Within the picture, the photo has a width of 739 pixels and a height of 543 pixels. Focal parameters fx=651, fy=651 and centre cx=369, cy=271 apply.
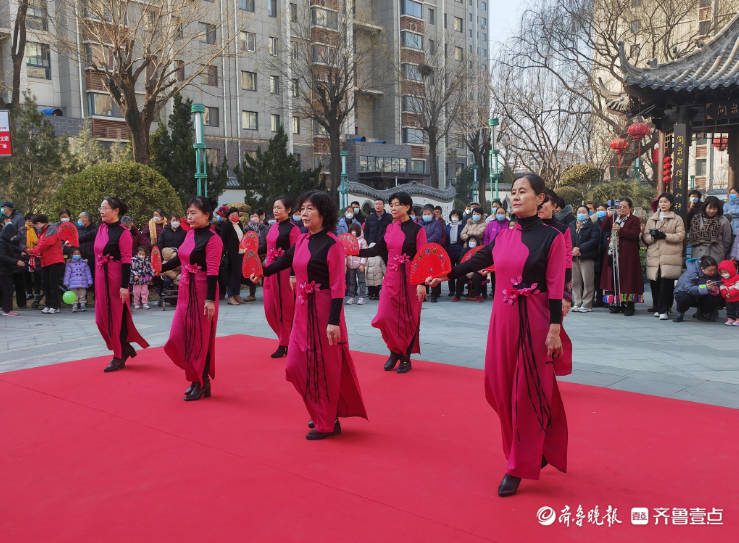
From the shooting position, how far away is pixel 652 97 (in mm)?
10477

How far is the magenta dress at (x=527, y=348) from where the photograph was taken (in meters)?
3.30

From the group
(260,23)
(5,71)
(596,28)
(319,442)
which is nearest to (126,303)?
(319,442)

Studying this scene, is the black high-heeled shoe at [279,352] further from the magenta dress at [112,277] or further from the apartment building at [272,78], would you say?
the apartment building at [272,78]

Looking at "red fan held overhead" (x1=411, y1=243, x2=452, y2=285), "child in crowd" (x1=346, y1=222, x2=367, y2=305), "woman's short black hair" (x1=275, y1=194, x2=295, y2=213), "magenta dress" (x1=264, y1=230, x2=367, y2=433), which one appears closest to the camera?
"magenta dress" (x1=264, y1=230, x2=367, y2=433)

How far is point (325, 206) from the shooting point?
14.0 feet

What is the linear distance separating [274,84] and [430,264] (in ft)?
101

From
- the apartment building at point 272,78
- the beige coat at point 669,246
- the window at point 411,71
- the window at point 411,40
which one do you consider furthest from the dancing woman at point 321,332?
the window at point 411,40

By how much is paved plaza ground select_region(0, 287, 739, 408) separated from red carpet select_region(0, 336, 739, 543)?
728mm

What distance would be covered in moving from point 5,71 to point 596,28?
2238 cm

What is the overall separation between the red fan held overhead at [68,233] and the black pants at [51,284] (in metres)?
0.57

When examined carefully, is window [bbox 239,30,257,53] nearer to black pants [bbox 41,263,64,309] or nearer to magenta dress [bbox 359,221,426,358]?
black pants [bbox 41,263,64,309]

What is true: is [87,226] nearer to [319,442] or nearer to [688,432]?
[319,442]

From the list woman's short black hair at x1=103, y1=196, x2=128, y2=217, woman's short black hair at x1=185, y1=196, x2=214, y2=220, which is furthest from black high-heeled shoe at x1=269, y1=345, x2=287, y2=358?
woman's short black hair at x1=103, y1=196, x2=128, y2=217

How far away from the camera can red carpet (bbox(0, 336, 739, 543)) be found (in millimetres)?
2982
